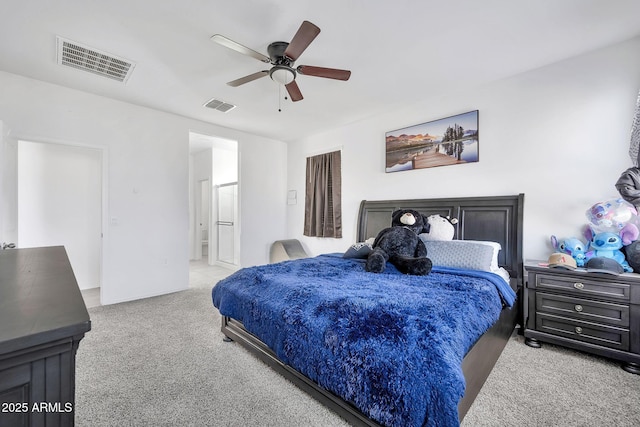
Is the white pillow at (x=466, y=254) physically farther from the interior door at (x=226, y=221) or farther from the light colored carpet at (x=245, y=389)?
the interior door at (x=226, y=221)

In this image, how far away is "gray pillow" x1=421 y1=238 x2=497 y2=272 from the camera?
8.43 feet

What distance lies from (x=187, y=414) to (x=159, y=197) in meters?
3.15

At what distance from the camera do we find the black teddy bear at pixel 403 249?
8.18 ft

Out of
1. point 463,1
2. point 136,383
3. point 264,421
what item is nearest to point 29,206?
point 136,383

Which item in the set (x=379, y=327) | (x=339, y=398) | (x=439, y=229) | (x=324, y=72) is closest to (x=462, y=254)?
(x=439, y=229)

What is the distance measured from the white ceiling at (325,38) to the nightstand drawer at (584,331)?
236cm

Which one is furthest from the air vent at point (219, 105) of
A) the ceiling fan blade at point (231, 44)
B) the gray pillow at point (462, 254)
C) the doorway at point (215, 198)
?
the gray pillow at point (462, 254)

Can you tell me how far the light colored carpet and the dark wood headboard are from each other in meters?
0.81

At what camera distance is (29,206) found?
12.4 feet

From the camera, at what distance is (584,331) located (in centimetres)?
225

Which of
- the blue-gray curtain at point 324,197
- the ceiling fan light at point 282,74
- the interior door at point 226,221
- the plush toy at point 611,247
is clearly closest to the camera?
the plush toy at point 611,247

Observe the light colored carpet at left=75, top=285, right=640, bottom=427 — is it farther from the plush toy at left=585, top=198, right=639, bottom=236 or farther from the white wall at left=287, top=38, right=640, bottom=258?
the white wall at left=287, top=38, right=640, bottom=258

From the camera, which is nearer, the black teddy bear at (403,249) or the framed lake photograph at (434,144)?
the black teddy bear at (403,249)

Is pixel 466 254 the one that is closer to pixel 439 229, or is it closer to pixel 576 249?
pixel 439 229
